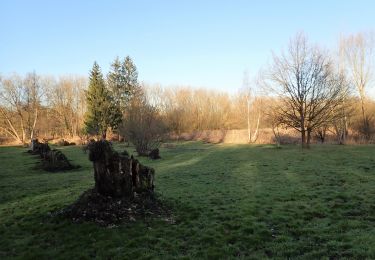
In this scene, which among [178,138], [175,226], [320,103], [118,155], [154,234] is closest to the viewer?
[154,234]

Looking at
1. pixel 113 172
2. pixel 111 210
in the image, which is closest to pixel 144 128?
pixel 113 172

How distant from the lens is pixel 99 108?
55219mm

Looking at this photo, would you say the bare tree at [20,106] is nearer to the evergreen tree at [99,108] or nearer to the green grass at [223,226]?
the evergreen tree at [99,108]

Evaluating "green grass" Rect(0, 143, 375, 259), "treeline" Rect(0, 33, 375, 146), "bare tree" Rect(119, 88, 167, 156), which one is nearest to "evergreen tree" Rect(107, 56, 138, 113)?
"treeline" Rect(0, 33, 375, 146)

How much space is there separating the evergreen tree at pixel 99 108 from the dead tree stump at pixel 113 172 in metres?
45.6

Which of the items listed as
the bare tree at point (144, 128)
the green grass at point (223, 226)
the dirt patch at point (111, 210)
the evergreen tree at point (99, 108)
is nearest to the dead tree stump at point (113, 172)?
the dirt patch at point (111, 210)

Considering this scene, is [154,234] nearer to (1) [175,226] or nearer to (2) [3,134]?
(1) [175,226]

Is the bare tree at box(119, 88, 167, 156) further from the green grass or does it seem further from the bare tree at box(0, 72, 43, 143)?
the bare tree at box(0, 72, 43, 143)

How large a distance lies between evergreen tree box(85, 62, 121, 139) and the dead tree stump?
45612 mm

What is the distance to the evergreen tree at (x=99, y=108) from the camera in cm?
5472

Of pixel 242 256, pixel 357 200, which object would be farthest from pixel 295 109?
pixel 242 256

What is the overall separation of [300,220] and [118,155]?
5.08 meters

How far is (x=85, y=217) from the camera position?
323 inches

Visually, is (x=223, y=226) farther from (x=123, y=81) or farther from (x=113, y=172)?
(x=123, y=81)
